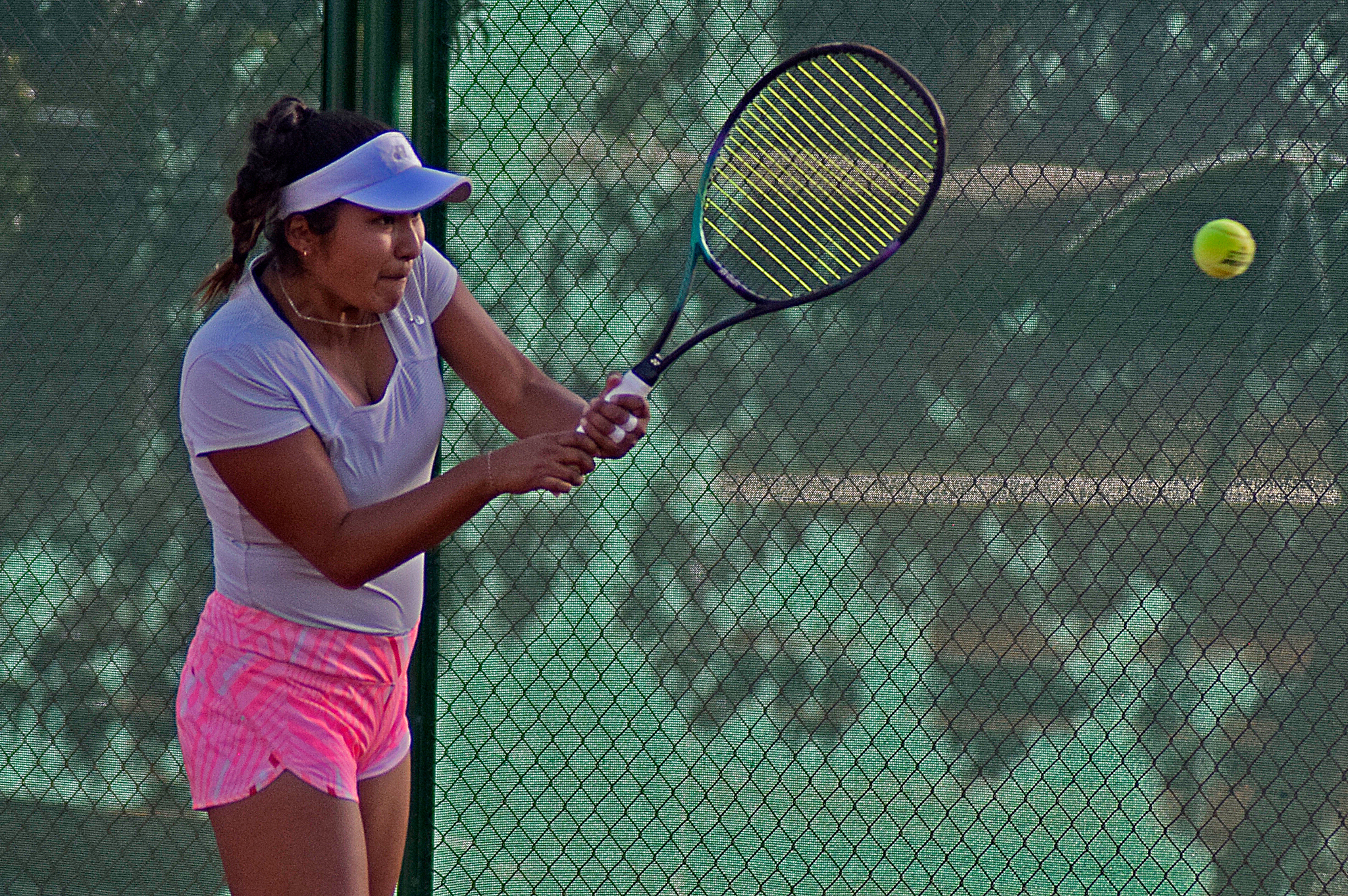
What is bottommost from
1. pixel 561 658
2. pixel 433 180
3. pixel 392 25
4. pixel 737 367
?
pixel 561 658

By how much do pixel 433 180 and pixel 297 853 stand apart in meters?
0.90

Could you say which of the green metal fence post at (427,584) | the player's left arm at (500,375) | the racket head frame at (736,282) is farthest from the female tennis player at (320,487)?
the green metal fence post at (427,584)

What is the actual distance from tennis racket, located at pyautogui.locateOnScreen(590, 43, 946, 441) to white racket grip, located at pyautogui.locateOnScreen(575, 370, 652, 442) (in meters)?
0.86

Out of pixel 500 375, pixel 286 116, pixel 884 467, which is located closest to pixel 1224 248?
pixel 884 467

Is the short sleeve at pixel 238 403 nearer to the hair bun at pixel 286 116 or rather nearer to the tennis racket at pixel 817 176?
the hair bun at pixel 286 116

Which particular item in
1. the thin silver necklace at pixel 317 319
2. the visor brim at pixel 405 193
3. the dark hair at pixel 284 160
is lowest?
the thin silver necklace at pixel 317 319

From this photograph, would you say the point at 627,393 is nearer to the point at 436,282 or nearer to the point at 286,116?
the point at 436,282

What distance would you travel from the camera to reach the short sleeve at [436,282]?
6.51ft

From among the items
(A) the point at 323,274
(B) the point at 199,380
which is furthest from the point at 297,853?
(A) the point at 323,274

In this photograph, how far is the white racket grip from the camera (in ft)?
5.60

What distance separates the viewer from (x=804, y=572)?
2807 millimetres

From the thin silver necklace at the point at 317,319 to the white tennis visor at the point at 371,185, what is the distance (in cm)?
10

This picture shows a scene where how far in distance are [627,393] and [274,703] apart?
0.61 m

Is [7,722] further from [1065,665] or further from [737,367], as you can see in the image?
[1065,665]
